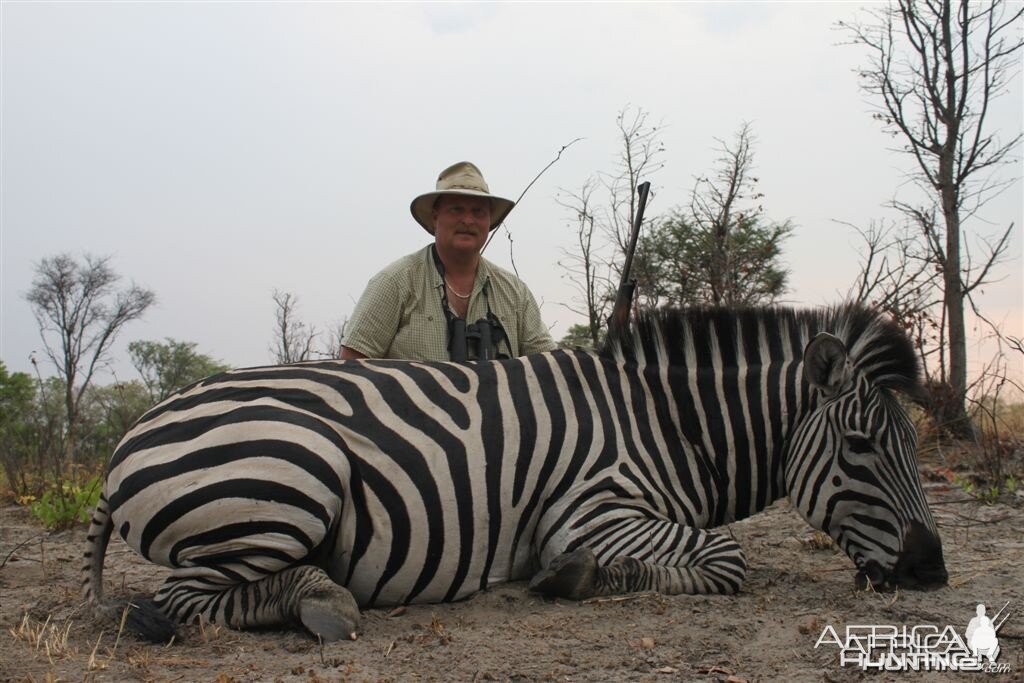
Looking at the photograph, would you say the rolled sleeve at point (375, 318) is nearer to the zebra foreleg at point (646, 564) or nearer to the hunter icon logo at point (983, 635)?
the zebra foreleg at point (646, 564)

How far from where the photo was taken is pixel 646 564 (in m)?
3.00

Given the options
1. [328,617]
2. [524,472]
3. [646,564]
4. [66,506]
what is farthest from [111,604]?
[66,506]

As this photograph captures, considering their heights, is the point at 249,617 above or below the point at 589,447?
below

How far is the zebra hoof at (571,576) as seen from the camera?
2.93 metres

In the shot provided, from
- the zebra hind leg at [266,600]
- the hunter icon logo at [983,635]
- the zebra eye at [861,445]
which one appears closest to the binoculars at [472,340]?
the zebra hind leg at [266,600]

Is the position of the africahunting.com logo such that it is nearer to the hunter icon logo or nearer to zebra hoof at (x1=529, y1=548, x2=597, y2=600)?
the hunter icon logo

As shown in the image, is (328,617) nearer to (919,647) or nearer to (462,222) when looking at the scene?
(919,647)

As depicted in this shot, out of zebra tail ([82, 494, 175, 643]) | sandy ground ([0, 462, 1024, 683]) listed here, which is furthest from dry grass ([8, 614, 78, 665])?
zebra tail ([82, 494, 175, 643])

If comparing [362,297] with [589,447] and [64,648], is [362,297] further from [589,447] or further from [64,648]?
[64,648]

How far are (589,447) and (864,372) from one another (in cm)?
104

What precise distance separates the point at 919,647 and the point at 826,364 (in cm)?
113

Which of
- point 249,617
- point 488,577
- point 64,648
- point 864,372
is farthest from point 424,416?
point 864,372

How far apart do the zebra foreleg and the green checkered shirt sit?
5.73 feet

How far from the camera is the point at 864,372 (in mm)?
3264
